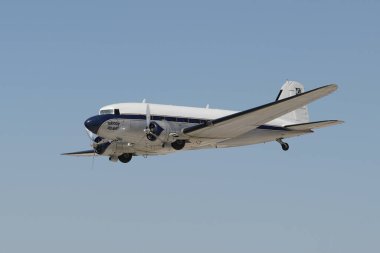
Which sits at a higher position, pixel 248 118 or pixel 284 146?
pixel 284 146

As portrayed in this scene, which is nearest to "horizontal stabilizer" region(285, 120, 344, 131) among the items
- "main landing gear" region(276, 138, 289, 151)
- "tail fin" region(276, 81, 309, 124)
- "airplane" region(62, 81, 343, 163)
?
"airplane" region(62, 81, 343, 163)

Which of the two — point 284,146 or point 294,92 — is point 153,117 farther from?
point 294,92

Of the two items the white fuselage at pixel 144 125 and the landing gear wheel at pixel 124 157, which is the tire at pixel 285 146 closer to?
the white fuselage at pixel 144 125

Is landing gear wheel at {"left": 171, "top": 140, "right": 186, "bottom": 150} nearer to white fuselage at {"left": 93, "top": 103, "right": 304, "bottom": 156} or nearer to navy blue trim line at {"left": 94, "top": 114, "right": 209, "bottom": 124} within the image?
white fuselage at {"left": 93, "top": 103, "right": 304, "bottom": 156}

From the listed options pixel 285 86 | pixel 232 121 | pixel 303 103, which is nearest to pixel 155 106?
pixel 232 121

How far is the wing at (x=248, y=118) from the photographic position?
3491 centimetres

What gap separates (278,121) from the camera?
4209 cm

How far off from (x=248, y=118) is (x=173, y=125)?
14.0 feet

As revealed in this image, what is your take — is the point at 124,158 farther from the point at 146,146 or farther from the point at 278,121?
the point at 278,121

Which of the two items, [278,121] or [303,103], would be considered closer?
[303,103]

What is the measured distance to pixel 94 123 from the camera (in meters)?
35.9

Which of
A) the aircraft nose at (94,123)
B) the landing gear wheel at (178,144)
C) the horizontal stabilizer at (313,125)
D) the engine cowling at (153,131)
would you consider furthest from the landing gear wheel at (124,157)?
the horizontal stabilizer at (313,125)

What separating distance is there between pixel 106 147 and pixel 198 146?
18.2ft

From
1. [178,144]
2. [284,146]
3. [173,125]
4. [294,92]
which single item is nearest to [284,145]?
[284,146]
